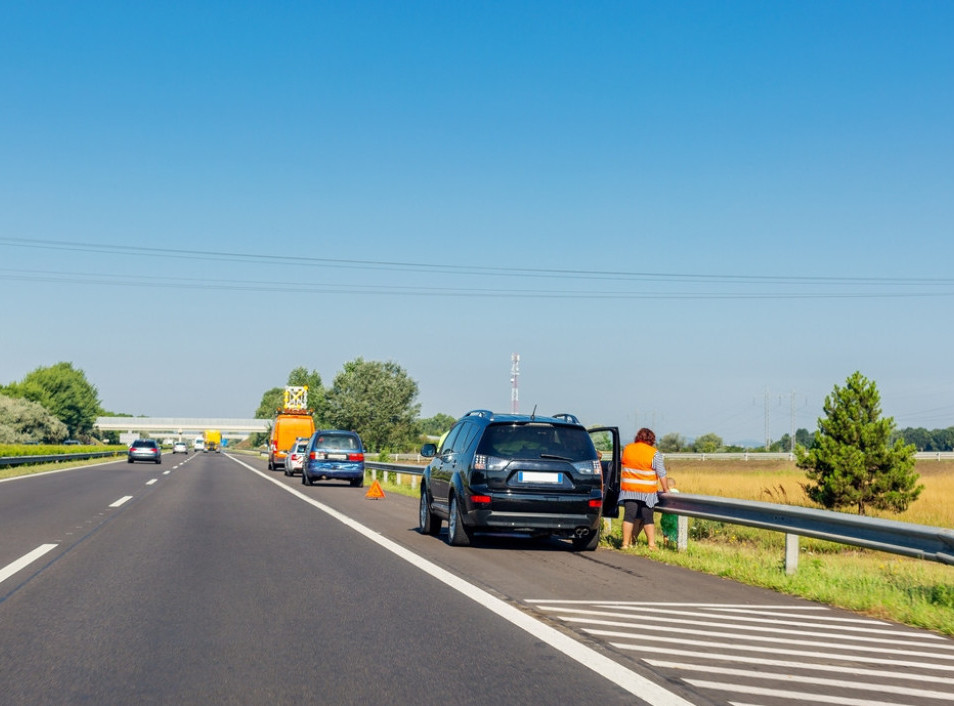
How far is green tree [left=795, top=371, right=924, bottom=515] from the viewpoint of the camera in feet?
114

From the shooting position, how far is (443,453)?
47.1ft

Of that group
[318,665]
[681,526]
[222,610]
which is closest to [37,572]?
[222,610]

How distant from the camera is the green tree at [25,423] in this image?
102375 mm

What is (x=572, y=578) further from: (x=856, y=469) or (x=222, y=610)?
(x=856, y=469)

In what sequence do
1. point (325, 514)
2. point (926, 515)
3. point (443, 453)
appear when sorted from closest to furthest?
1. point (443, 453)
2. point (325, 514)
3. point (926, 515)

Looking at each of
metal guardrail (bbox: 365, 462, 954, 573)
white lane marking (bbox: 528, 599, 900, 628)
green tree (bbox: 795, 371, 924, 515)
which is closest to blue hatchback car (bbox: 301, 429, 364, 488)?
green tree (bbox: 795, 371, 924, 515)

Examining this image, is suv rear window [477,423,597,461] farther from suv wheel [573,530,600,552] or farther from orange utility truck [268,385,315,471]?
orange utility truck [268,385,315,471]

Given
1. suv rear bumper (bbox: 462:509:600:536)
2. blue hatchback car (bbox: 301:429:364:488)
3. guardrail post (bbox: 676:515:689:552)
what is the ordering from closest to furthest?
suv rear bumper (bbox: 462:509:600:536) → guardrail post (bbox: 676:515:689:552) → blue hatchback car (bbox: 301:429:364:488)

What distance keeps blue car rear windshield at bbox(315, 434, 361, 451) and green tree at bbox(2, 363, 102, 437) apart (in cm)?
12077

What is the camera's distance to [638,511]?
13.1 m

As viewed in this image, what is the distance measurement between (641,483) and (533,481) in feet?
5.47

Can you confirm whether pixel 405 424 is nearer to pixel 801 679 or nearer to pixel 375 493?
pixel 375 493

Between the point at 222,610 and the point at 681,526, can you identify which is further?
the point at 681,526

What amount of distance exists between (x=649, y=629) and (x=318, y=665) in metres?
2.53
